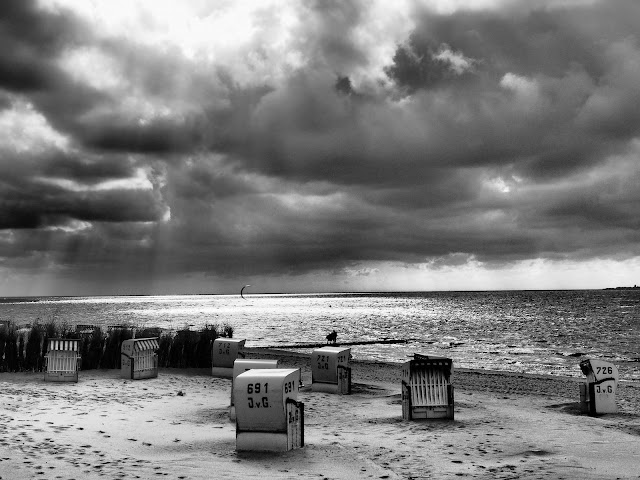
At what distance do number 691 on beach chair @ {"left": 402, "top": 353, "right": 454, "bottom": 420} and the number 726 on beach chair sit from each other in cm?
1097

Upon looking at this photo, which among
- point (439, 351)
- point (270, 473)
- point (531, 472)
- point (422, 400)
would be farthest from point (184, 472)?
point (439, 351)

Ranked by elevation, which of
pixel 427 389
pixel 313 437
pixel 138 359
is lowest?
pixel 313 437

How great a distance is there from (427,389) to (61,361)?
11.9m

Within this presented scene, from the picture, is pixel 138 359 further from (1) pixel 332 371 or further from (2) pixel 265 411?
(2) pixel 265 411

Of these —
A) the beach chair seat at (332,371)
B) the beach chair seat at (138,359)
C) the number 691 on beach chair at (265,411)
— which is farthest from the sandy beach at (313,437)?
the beach chair seat at (138,359)

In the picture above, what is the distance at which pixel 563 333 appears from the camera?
59312mm

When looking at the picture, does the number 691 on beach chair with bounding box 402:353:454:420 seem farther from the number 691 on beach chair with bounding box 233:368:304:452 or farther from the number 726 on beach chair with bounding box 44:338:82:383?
the number 726 on beach chair with bounding box 44:338:82:383

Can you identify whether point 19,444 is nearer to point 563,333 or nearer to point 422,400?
point 422,400

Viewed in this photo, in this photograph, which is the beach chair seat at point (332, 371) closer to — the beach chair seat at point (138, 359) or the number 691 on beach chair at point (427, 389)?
the number 691 on beach chair at point (427, 389)

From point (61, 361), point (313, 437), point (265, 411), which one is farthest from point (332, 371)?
point (61, 361)

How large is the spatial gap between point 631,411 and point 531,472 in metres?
9.35

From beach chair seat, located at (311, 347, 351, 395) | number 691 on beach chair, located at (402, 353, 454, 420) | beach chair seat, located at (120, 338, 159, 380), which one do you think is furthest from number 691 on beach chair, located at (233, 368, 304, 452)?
beach chair seat, located at (120, 338, 159, 380)

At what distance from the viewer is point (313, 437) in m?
11.9

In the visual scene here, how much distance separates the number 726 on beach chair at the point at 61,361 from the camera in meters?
19.0
